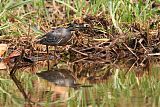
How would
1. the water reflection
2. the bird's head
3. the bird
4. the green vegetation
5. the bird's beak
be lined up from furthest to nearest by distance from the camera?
Answer: the bird's beak, the bird's head, the bird, the water reflection, the green vegetation

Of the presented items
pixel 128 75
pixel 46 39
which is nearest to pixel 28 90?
pixel 128 75

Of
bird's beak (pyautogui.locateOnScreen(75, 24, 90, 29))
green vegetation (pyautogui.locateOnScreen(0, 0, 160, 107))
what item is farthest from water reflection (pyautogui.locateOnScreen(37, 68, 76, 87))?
bird's beak (pyautogui.locateOnScreen(75, 24, 90, 29))

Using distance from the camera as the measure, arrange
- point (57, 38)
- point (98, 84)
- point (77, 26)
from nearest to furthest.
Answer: point (98, 84), point (57, 38), point (77, 26)

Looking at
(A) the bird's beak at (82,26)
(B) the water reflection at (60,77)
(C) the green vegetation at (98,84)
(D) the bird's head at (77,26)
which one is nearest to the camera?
(C) the green vegetation at (98,84)

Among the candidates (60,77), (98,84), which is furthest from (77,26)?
(98,84)

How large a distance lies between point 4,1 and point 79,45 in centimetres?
129

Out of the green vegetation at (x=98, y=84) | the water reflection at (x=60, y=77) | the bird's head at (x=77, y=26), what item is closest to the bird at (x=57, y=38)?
the bird's head at (x=77, y=26)

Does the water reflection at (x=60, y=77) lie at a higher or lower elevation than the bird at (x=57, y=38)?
lower

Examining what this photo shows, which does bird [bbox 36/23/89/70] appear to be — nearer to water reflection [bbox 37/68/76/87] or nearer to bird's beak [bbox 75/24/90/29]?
bird's beak [bbox 75/24/90/29]

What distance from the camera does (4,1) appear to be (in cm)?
663

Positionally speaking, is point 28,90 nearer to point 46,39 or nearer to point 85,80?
point 85,80

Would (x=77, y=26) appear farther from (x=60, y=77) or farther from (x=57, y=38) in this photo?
(x=60, y=77)

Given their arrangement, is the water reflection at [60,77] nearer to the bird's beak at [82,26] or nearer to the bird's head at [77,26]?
the bird's head at [77,26]

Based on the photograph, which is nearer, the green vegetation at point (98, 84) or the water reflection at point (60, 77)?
the green vegetation at point (98, 84)
